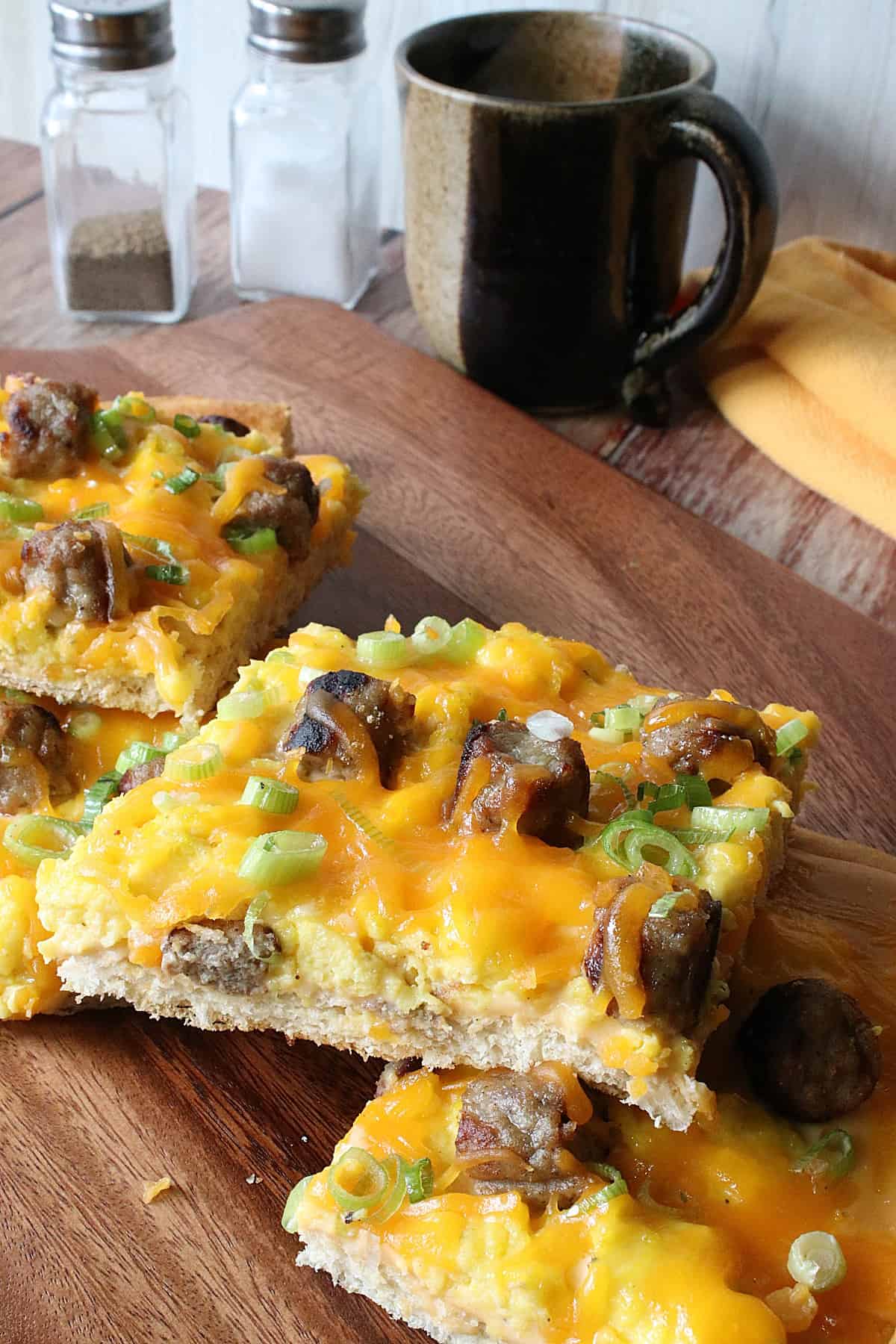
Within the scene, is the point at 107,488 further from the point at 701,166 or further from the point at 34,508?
the point at 701,166

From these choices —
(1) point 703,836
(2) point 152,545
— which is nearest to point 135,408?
(2) point 152,545

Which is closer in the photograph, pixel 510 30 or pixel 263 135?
pixel 510 30

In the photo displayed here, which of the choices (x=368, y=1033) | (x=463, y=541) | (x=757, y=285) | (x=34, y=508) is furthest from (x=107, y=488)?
(x=757, y=285)

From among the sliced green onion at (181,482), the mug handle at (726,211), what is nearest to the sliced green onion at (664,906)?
the sliced green onion at (181,482)

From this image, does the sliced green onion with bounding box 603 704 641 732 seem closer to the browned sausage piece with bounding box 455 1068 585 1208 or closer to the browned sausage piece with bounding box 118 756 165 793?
the browned sausage piece with bounding box 455 1068 585 1208

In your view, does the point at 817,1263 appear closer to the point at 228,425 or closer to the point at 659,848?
the point at 659,848

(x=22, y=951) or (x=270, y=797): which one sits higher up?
(x=270, y=797)
